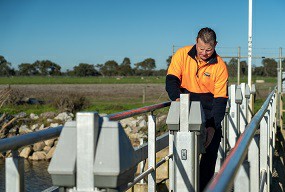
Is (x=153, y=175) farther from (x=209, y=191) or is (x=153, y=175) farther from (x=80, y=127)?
(x=209, y=191)

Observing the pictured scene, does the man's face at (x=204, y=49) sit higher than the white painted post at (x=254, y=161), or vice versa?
the man's face at (x=204, y=49)

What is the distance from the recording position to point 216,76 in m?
5.21

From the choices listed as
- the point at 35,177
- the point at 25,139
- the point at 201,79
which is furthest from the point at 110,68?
the point at 25,139

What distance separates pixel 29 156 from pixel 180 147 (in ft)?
66.9

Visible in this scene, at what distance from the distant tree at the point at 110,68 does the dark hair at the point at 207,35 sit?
462ft

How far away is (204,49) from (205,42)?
6 centimetres

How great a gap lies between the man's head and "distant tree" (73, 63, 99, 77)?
136 meters

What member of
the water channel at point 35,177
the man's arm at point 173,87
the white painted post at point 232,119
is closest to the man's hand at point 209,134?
the man's arm at point 173,87

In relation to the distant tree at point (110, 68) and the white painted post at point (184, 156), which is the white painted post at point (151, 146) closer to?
the white painted post at point (184, 156)

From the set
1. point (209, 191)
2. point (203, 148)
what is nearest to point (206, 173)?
point (203, 148)

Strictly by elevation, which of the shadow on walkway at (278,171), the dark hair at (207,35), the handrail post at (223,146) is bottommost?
the shadow on walkway at (278,171)

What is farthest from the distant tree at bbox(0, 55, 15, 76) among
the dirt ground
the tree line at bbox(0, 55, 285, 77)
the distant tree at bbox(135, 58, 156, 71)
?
the dirt ground

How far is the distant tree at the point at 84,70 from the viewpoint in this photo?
14075 centimetres

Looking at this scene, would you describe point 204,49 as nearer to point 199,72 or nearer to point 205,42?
point 205,42
